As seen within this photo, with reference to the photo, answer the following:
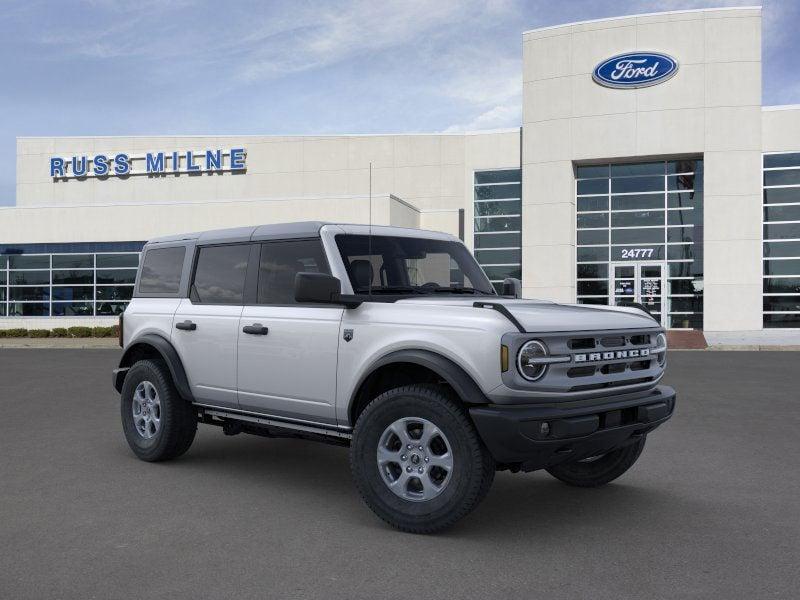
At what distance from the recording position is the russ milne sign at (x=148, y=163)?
127ft

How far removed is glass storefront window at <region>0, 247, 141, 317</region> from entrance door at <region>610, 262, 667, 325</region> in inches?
818

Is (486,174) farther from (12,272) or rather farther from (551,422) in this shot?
(551,422)

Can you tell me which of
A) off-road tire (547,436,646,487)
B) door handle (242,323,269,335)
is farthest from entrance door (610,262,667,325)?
door handle (242,323,269,335)

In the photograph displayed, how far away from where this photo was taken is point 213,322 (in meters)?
6.58

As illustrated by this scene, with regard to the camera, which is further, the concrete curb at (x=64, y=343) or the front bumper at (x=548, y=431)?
the concrete curb at (x=64, y=343)

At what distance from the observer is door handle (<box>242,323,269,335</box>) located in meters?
6.08

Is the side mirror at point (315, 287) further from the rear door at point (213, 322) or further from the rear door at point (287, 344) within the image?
the rear door at point (213, 322)

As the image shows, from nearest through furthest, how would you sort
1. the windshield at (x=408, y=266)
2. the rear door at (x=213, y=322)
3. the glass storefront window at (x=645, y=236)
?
the windshield at (x=408, y=266) → the rear door at (x=213, y=322) → the glass storefront window at (x=645, y=236)

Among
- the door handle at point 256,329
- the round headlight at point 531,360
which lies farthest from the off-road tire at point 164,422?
the round headlight at point 531,360

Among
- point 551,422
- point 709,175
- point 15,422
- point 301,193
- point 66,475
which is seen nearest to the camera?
point 551,422

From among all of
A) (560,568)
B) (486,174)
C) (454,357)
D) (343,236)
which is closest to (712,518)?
(560,568)

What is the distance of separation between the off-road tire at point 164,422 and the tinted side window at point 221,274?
81 centimetres

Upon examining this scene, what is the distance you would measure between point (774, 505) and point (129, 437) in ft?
17.9

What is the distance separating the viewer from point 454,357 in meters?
4.89
